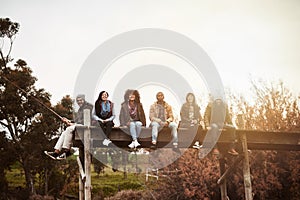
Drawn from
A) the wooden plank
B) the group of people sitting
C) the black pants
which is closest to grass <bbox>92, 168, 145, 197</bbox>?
the wooden plank

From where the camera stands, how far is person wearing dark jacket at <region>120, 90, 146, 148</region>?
812 cm

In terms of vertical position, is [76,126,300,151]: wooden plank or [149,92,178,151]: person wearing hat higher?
[149,92,178,151]: person wearing hat

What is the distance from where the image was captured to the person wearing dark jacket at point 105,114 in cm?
796

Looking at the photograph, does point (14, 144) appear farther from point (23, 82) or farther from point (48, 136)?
point (23, 82)

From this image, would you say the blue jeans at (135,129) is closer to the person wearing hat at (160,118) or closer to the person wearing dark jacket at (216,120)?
the person wearing hat at (160,118)

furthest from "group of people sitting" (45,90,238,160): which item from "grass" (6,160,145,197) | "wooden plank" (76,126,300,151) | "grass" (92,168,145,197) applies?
"grass" (92,168,145,197)

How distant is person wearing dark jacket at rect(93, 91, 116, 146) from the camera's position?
26.1ft

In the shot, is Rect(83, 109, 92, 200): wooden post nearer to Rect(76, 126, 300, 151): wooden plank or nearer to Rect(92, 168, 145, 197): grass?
Rect(76, 126, 300, 151): wooden plank

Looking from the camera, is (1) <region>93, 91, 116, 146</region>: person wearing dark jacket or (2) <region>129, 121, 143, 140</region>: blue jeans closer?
(1) <region>93, 91, 116, 146</region>: person wearing dark jacket

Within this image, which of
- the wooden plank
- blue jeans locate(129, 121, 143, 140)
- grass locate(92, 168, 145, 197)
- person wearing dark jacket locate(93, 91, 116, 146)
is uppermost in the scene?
person wearing dark jacket locate(93, 91, 116, 146)

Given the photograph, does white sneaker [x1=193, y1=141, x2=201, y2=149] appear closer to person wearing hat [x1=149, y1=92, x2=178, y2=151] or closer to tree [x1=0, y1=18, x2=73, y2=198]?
person wearing hat [x1=149, y1=92, x2=178, y2=151]

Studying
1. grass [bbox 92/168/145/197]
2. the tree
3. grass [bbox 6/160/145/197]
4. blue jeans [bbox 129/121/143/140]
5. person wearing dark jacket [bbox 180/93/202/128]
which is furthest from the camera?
grass [bbox 92/168/145/197]

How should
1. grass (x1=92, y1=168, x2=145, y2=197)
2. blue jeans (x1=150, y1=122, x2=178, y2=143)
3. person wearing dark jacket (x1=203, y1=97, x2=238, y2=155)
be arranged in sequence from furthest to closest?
grass (x1=92, y1=168, x2=145, y2=197) < person wearing dark jacket (x1=203, y1=97, x2=238, y2=155) < blue jeans (x1=150, y1=122, x2=178, y2=143)

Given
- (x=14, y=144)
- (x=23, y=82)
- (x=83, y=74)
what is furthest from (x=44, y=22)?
(x=14, y=144)
